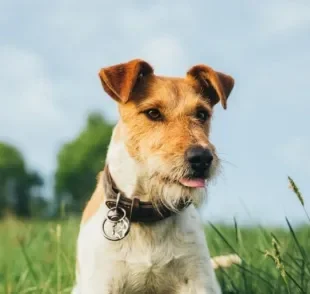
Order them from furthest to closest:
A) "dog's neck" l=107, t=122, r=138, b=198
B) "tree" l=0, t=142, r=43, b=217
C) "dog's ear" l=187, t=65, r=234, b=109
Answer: "tree" l=0, t=142, r=43, b=217 → "dog's ear" l=187, t=65, r=234, b=109 → "dog's neck" l=107, t=122, r=138, b=198

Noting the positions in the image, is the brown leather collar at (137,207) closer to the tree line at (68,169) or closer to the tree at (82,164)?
the tree line at (68,169)

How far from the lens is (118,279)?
4.55 meters

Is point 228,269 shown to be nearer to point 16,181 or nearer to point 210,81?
point 210,81

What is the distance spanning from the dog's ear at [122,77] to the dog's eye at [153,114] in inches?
6.3

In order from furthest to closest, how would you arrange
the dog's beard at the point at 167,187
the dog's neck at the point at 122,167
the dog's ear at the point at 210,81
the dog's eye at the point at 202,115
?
the dog's ear at the point at 210,81 < the dog's eye at the point at 202,115 < the dog's neck at the point at 122,167 < the dog's beard at the point at 167,187

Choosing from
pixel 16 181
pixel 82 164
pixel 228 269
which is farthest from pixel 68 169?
pixel 228 269

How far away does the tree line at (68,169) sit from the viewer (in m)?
42.5

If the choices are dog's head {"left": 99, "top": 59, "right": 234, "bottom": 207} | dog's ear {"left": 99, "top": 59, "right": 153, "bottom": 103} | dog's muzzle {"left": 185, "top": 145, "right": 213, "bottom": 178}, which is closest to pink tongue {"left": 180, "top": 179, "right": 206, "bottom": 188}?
dog's head {"left": 99, "top": 59, "right": 234, "bottom": 207}

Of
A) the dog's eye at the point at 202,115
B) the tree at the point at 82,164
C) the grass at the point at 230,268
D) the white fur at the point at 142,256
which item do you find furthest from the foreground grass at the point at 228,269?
the tree at the point at 82,164

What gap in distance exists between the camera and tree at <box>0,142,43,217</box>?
135ft

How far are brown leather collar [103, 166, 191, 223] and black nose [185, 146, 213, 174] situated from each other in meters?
0.35

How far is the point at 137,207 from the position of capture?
14.9 feet

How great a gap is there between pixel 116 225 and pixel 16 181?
40326 millimetres

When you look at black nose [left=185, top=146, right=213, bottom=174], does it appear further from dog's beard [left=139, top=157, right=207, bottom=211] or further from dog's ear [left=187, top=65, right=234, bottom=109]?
dog's ear [left=187, top=65, right=234, bottom=109]
